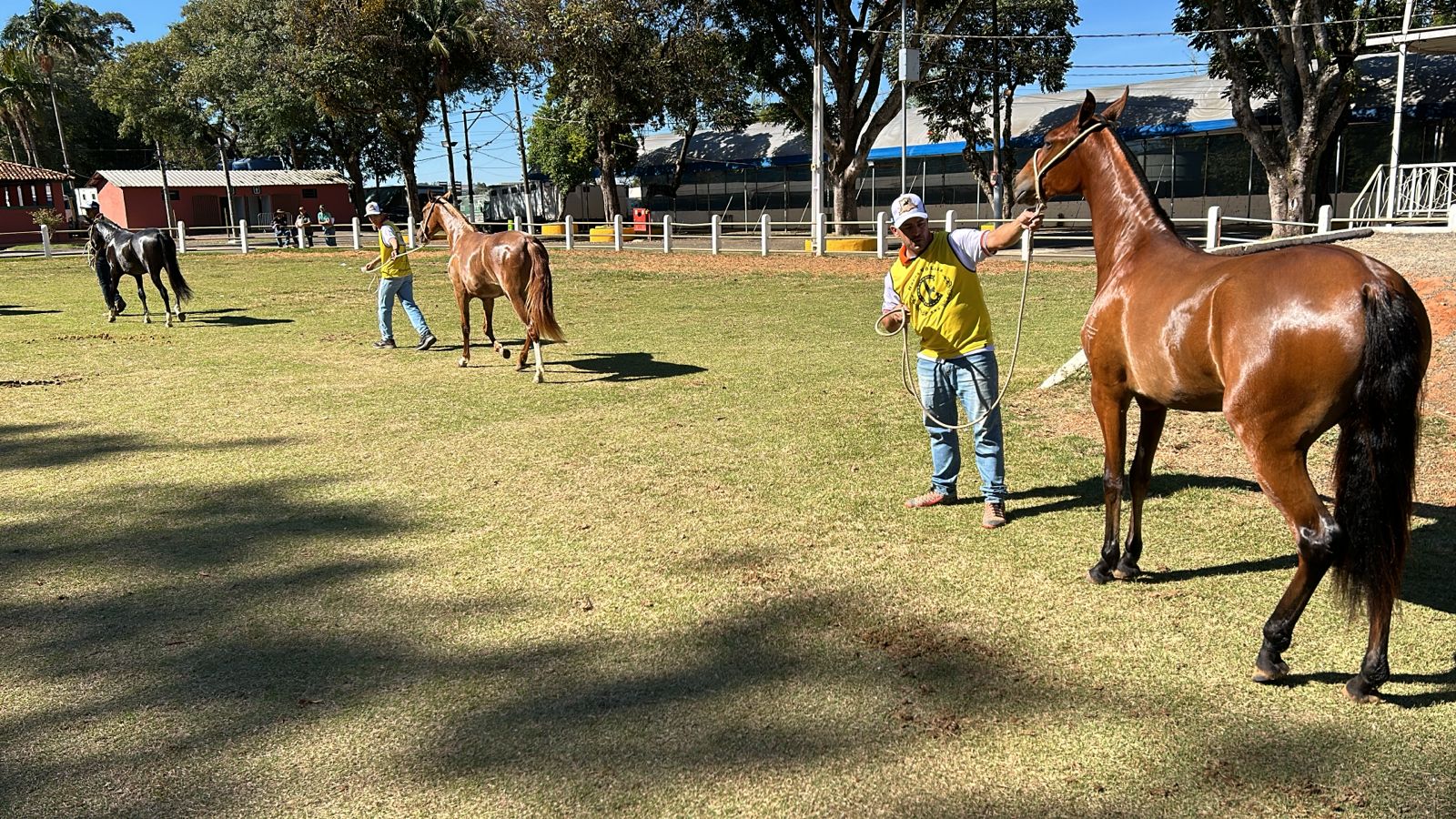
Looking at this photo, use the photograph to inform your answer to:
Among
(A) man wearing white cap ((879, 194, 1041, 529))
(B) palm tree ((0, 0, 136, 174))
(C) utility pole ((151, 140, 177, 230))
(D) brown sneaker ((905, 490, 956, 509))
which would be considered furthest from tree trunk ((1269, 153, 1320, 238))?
(B) palm tree ((0, 0, 136, 174))

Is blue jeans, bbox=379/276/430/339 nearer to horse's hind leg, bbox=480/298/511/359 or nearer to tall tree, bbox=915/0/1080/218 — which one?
horse's hind leg, bbox=480/298/511/359

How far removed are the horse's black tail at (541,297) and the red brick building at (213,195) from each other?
2017 inches

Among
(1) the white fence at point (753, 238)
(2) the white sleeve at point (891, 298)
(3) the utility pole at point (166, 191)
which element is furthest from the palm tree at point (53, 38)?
(2) the white sleeve at point (891, 298)

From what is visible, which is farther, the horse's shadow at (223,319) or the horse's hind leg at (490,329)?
the horse's shadow at (223,319)

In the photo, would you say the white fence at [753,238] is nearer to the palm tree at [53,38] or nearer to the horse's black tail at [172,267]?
the horse's black tail at [172,267]

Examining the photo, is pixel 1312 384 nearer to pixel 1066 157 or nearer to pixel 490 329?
pixel 1066 157

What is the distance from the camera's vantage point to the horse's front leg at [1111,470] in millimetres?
4742

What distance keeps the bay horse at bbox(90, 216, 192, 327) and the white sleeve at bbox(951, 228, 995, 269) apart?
14168mm

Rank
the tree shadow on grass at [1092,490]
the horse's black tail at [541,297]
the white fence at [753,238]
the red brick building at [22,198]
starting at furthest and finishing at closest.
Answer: the red brick building at [22,198] → the white fence at [753,238] → the horse's black tail at [541,297] → the tree shadow on grass at [1092,490]

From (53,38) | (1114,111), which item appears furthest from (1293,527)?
(53,38)

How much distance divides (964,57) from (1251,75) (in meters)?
9.09

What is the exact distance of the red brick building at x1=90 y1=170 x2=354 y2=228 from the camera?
55156mm

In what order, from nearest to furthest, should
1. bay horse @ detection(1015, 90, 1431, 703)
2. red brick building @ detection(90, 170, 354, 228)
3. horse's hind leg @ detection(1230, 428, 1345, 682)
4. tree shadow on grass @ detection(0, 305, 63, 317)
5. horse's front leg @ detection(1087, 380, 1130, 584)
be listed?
bay horse @ detection(1015, 90, 1431, 703)
horse's hind leg @ detection(1230, 428, 1345, 682)
horse's front leg @ detection(1087, 380, 1130, 584)
tree shadow on grass @ detection(0, 305, 63, 317)
red brick building @ detection(90, 170, 354, 228)

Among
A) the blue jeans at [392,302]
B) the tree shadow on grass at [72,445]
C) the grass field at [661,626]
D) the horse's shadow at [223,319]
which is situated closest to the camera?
the grass field at [661,626]
